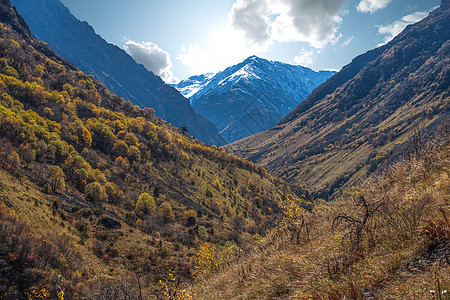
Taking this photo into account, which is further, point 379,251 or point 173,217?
point 173,217

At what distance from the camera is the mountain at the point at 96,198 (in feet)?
84.3

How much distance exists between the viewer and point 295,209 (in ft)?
35.8

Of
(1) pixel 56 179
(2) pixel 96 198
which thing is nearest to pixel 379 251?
(1) pixel 56 179

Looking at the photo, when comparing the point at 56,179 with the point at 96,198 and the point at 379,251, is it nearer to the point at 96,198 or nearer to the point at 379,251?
the point at 96,198

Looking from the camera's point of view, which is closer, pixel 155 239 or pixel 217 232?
pixel 155 239

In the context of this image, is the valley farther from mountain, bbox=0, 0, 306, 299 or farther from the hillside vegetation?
mountain, bbox=0, 0, 306, 299

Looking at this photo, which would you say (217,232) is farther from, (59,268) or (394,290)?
(394,290)

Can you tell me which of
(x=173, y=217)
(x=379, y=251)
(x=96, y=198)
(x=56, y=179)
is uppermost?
(x=379, y=251)

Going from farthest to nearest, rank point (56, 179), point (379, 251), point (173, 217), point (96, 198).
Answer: point (173, 217)
point (96, 198)
point (56, 179)
point (379, 251)

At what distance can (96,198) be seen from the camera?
61.5 m

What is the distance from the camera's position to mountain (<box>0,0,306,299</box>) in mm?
25691

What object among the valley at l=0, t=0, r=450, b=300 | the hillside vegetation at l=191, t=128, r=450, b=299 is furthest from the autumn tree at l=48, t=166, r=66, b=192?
the hillside vegetation at l=191, t=128, r=450, b=299

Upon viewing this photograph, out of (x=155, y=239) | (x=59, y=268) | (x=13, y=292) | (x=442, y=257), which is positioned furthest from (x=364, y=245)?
(x=155, y=239)

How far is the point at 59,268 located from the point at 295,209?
29191 mm
